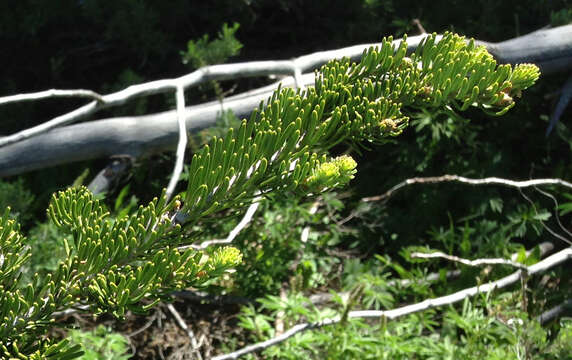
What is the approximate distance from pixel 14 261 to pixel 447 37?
0.89 m

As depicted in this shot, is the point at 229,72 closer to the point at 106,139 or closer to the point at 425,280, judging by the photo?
the point at 106,139

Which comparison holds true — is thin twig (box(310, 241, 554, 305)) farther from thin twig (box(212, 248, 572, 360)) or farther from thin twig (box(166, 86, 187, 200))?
thin twig (box(166, 86, 187, 200))

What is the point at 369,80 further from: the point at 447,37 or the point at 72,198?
the point at 72,198

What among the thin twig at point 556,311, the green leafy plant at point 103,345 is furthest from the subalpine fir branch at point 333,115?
the thin twig at point 556,311

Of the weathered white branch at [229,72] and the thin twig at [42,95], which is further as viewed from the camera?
the weathered white branch at [229,72]

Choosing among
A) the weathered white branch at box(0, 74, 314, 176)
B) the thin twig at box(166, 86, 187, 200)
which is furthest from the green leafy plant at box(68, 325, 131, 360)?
the weathered white branch at box(0, 74, 314, 176)

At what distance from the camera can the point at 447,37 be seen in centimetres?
118

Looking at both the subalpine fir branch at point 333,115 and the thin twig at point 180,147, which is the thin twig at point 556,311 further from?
the subalpine fir branch at point 333,115

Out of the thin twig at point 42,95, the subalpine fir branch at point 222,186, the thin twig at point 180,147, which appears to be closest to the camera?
the subalpine fir branch at point 222,186

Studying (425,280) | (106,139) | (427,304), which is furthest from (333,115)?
(425,280)

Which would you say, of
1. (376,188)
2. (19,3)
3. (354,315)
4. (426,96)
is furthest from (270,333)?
(19,3)

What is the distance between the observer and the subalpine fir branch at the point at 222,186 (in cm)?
98

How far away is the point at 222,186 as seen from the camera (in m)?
1.04

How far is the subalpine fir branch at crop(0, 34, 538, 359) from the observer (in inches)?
38.7
